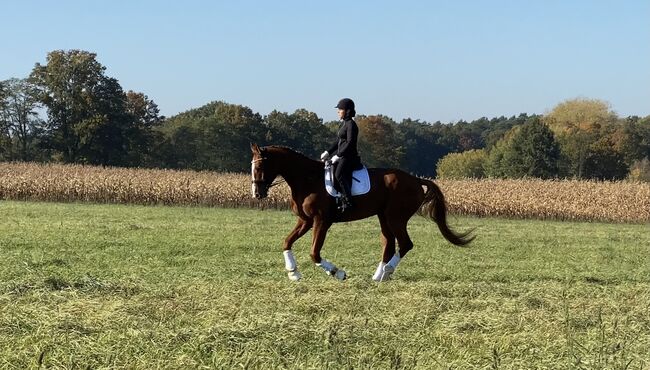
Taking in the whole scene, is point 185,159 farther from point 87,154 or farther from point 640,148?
point 640,148

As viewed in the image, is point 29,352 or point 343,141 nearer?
point 29,352

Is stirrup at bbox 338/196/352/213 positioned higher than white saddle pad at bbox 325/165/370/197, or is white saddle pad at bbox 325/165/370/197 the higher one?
white saddle pad at bbox 325/165/370/197

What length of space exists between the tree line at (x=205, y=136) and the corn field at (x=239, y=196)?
2945cm

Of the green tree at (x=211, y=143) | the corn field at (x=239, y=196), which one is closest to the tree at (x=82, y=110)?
the green tree at (x=211, y=143)

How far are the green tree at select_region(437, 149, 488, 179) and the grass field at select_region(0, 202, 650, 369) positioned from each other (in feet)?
254

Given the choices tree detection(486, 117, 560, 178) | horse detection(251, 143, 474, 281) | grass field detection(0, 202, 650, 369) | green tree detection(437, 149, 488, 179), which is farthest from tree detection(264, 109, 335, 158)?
horse detection(251, 143, 474, 281)

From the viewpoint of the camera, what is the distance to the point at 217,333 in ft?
19.4

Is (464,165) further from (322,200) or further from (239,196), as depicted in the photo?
(322,200)

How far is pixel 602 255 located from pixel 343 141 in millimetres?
7757

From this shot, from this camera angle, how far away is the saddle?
1048cm

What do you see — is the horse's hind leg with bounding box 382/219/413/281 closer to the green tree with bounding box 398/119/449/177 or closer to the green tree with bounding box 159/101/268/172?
the green tree with bounding box 159/101/268/172

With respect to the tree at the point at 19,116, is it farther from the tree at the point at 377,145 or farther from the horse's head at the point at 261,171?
the horse's head at the point at 261,171

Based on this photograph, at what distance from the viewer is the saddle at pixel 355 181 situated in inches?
412

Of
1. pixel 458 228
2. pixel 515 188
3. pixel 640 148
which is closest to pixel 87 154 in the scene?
pixel 515 188
